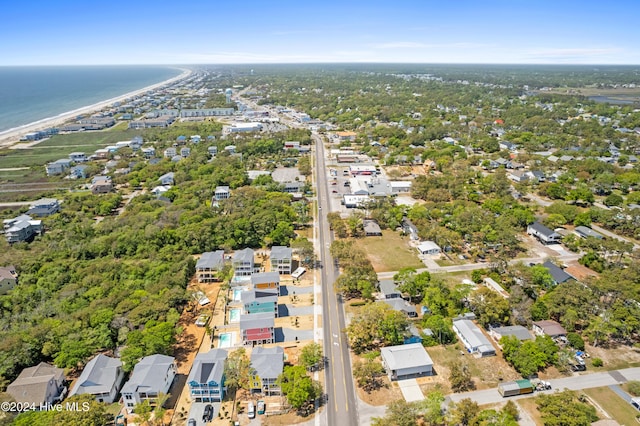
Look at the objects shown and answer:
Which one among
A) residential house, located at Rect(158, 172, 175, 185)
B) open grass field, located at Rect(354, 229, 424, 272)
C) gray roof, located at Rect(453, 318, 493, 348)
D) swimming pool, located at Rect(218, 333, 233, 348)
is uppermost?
residential house, located at Rect(158, 172, 175, 185)

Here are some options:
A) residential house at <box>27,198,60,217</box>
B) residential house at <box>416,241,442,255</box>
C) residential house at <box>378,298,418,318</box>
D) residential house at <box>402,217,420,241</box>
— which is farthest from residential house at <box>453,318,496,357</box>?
residential house at <box>27,198,60,217</box>

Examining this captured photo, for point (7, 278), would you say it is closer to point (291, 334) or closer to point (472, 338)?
point (291, 334)

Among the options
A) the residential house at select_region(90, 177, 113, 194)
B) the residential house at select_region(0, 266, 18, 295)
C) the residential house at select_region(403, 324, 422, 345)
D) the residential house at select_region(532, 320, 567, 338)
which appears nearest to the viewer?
the residential house at select_region(403, 324, 422, 345)

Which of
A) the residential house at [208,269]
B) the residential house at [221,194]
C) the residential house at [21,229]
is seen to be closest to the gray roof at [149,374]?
the residential house at [208,269]

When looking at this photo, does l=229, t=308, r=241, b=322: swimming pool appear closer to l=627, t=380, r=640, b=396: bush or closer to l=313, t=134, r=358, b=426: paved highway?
l=313, t=134, r=358, b=426: paved highway

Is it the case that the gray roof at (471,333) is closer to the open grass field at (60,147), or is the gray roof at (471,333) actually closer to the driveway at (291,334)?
the driveway at (291,334)

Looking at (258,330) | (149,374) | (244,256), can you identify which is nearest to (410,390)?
(258,330)
